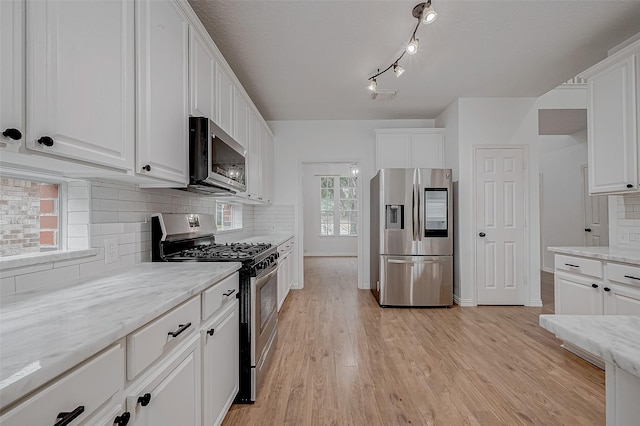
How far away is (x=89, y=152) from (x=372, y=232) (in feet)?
12.5

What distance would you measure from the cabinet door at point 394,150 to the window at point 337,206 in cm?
449

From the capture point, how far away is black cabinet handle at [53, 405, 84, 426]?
62 cm

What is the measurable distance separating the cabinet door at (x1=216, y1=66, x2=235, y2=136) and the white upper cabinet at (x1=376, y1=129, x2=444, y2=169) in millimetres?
2525

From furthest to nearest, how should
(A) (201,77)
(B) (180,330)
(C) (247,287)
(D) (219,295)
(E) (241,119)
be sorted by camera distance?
(E) (241,119)
(A) (201,77)
(C) (247,287)
(D) (219,295)
(B) (180,330)

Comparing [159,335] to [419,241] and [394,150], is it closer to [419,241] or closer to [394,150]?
[419,241]

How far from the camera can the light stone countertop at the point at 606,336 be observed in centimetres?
58

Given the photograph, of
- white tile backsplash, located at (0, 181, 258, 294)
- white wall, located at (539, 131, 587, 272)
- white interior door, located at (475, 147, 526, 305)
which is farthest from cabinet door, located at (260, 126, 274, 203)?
white wall, located at (539, 131, 587, 272)

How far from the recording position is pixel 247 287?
183cm

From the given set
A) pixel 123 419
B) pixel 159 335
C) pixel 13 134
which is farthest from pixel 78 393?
pixel 13 134

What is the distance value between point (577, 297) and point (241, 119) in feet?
11.1

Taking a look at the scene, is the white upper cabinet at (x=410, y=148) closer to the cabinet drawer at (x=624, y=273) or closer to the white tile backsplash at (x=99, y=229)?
the cabinet drawer at (x=624, y=273)

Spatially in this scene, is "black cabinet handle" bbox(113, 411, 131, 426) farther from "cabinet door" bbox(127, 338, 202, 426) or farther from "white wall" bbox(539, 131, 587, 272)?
"white wall" bbox(539, 131, 587, 272)

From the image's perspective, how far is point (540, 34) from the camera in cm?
256

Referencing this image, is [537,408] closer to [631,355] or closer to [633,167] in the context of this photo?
[631,355]
